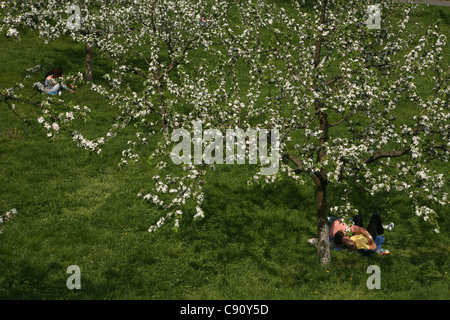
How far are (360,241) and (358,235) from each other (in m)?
0.20

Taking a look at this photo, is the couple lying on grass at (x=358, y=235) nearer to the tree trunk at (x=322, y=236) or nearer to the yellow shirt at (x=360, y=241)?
the yellow shirt at (x=360, y=241)

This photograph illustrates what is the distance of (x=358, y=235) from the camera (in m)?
12.5

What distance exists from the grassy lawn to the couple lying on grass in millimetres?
351

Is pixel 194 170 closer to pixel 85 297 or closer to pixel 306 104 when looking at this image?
pixel 306 104

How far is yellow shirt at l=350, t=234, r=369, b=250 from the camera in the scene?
12.3m

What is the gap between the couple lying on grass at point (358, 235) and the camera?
488 inches

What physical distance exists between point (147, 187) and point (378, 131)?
27.7 ft

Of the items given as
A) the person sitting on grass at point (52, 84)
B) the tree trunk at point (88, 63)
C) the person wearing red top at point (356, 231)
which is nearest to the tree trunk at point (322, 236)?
the person wearing red top at point (356, 231)

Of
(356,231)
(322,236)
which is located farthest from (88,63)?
(356,231)

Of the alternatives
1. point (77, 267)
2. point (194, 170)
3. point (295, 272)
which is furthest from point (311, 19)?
point (77, 267)

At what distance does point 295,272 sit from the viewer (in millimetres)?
11570

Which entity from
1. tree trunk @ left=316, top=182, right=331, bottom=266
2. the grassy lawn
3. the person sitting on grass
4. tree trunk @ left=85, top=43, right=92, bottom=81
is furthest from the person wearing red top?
tree trunk @ left=85, top=43, right=92, bottom=81

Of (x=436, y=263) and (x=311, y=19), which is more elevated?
(x=311, y=19)

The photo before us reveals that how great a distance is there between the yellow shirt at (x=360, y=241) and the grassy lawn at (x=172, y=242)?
34cm
